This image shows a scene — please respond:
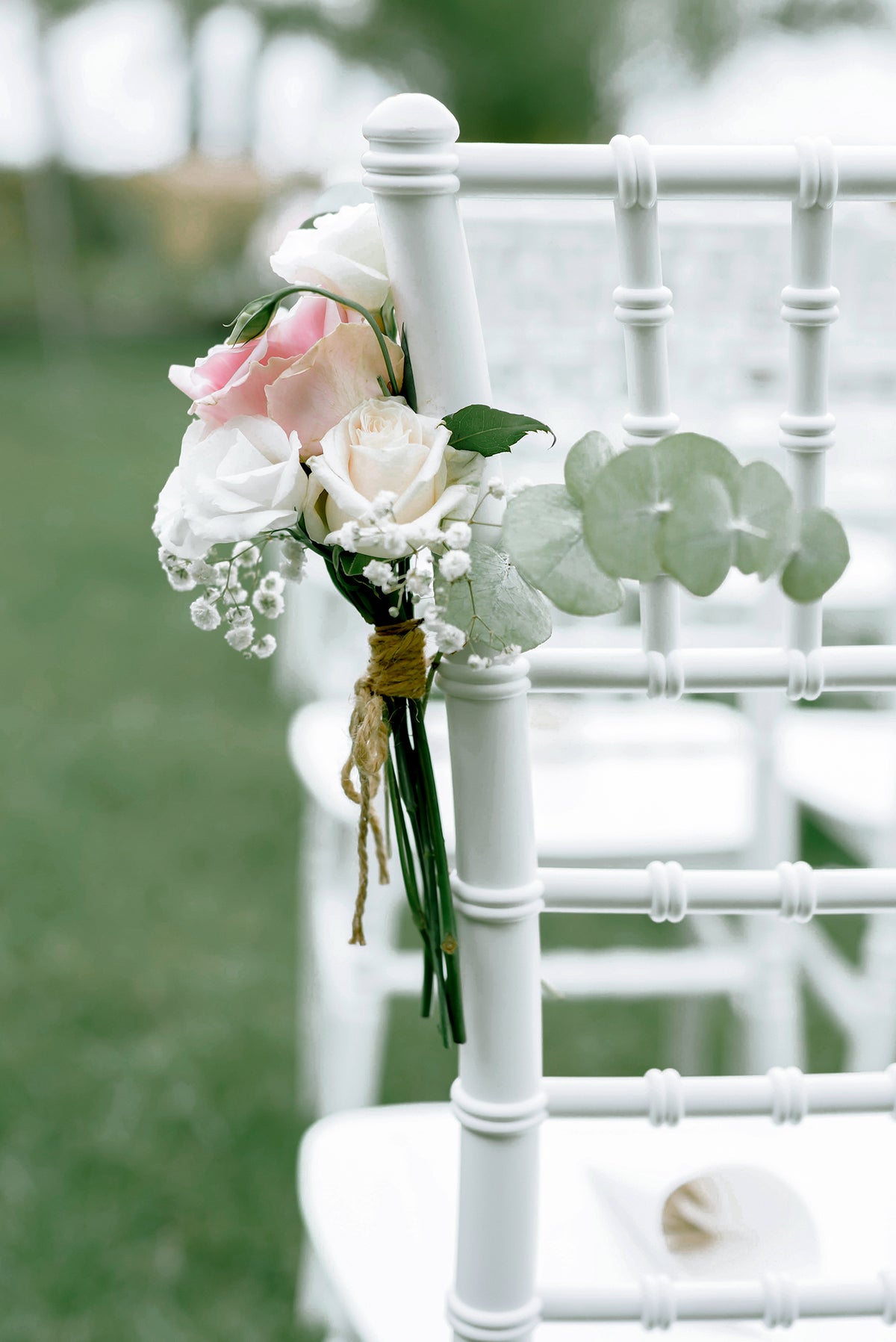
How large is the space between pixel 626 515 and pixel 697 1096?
0.90 feet

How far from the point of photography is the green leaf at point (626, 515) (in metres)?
0.46

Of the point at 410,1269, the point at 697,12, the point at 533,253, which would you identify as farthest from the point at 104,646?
the point at 697,12

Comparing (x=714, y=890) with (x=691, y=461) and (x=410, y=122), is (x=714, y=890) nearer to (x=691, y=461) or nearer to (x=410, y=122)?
(x=691, y=461)

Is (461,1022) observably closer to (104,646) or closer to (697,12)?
(104,646)

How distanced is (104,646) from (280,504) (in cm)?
328

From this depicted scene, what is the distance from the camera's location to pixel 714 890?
0.58 m

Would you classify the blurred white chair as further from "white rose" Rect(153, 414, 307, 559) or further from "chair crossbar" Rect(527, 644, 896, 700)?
"white rose" Rect(153, 414, 307, 559)

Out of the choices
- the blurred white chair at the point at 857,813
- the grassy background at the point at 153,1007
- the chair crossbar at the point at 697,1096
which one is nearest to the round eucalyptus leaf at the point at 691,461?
the chair crossbar at the point at 697,1096

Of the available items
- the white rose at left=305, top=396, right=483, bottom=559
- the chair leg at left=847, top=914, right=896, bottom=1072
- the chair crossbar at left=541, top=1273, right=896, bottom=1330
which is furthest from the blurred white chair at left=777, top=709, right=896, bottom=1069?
the white rose at left=305, top=396, right=483, bottom=559

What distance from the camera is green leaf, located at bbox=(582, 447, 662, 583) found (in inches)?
17.9

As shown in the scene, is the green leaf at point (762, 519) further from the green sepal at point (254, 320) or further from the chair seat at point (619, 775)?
the chair seat at point (619, 775)

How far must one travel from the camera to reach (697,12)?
1273cm

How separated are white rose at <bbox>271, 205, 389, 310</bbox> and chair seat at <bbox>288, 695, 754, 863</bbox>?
0.78 metres

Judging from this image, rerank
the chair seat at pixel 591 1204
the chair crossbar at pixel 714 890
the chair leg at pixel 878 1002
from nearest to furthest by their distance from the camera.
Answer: the chair crossbar at pixel 714 890 → the chair seat at pixel 591 1204 → the chair leg at pixel 878 1002
